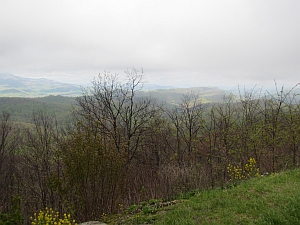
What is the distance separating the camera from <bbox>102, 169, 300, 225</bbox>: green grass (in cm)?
396

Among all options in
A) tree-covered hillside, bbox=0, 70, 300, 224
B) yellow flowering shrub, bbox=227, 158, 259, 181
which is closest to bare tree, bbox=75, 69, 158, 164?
tree-covered hillside, bbox=0, 70, 300, 224

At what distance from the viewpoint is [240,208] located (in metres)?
4.56

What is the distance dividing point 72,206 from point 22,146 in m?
21.1

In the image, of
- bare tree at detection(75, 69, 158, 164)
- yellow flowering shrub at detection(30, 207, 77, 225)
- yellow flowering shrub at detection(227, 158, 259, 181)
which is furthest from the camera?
bare tree at detection(75, 69, 158, 164)

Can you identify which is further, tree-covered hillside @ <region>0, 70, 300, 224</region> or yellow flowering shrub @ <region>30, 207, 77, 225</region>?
tree-covered hillside @ <region>0, 70, 300, 224</region>

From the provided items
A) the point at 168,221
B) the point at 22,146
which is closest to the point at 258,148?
the point at 168,221

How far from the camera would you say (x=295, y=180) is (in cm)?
628

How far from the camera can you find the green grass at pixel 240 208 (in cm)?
396

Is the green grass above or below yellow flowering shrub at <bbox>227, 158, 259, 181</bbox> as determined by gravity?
above

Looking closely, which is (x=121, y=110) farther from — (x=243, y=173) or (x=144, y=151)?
(x=243, y=173)

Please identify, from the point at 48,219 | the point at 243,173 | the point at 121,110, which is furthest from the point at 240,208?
the point at 121,110

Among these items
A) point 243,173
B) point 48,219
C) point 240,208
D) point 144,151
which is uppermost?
point 240,208

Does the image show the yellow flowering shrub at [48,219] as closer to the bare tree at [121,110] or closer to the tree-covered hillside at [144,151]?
the tree-covered hillside at [144,151]

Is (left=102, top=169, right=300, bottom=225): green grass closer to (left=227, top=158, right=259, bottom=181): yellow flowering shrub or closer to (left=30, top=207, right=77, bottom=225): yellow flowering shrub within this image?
(left=30, top=207, right=77, bottom=225): yellow flowering shrub
